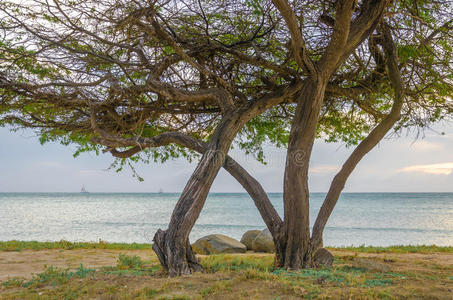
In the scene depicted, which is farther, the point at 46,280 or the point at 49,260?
the point at 49,260

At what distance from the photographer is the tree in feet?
15.1

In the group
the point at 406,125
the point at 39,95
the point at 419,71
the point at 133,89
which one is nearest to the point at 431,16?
the point at 419,71

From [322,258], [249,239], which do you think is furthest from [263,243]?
[322,258]

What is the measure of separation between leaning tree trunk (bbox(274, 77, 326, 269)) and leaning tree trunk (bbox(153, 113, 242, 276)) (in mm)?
1116

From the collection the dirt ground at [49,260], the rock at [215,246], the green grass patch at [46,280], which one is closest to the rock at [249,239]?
the rock at [215,246]

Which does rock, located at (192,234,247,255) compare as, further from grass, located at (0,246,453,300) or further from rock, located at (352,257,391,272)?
grass, located at (0,246,453,300)

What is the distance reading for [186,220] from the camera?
448cm

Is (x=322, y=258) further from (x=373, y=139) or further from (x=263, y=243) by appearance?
(x=263, y=243)

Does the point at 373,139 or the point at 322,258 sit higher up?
the point at 373,139

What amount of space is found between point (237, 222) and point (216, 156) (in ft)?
75.0

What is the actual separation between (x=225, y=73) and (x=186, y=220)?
2.98 metres

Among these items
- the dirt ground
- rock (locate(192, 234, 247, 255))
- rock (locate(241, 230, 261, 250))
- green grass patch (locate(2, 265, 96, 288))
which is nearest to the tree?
green grass patch (locate(2, 265, 96, 288))

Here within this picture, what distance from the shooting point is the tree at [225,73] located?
15.1 feet

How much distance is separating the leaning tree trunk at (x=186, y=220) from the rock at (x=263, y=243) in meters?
6.26
